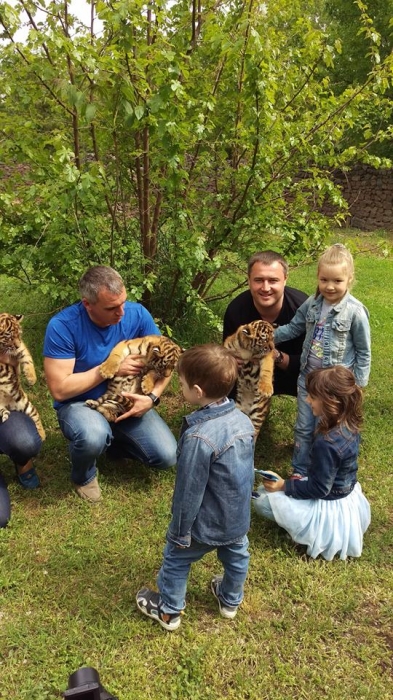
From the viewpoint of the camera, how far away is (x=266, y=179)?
532 cm

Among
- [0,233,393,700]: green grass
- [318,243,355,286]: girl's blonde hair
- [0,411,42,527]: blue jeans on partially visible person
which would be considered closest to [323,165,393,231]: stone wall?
→ [318,243,355,286]: girl's blonde hair

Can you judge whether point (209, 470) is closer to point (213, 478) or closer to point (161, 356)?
point (213, 478)

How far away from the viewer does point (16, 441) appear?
3889 millimetres

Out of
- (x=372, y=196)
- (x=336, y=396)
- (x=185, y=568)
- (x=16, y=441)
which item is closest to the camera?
(x=185, y=568)

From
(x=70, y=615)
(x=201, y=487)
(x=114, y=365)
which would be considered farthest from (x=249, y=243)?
(x=70, y=615)

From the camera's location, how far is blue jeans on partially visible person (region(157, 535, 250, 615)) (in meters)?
2.86

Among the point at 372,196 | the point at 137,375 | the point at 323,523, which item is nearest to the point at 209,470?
the point at 323,523

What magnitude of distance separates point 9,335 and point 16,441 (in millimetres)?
851

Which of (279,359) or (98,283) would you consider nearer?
(98,283)

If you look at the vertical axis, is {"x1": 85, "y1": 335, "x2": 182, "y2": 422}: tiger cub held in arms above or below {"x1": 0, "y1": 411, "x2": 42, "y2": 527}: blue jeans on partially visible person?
above

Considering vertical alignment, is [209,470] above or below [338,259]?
below

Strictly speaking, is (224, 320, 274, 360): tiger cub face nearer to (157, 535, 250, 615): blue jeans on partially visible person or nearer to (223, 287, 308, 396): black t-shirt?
(223, 287, 308, 396): black t-shirt

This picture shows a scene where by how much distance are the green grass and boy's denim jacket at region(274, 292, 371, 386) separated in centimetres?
123

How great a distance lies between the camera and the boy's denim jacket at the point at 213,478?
258cm
